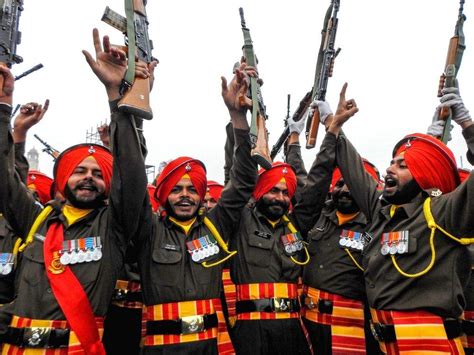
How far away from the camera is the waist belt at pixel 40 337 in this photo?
3.31 m

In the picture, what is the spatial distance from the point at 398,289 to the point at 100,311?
244 centimetres

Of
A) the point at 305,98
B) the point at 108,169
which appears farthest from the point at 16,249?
the point at 305,98

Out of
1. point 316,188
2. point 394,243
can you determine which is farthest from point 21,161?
point 394,243

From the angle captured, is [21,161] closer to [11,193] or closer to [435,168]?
[11,193]

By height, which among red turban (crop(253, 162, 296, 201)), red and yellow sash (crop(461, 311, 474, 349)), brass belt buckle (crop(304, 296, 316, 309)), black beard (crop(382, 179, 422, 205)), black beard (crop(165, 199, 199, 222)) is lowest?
red and yellow sash (crop(461, 311, 474, 349))

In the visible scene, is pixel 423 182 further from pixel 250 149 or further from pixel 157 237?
pixel 157 237

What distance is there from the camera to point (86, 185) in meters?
3.89

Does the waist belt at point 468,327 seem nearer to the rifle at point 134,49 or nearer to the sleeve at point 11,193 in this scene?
the rifle at point 134,49

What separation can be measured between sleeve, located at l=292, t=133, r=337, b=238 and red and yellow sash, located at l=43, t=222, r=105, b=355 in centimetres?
280

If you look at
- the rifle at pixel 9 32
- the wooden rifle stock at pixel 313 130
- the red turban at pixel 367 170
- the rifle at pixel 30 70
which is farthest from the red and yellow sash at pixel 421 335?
the rifle at pixel 30 70

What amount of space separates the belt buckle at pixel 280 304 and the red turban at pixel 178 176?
4.54 feet

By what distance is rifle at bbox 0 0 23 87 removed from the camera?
15.1 feet

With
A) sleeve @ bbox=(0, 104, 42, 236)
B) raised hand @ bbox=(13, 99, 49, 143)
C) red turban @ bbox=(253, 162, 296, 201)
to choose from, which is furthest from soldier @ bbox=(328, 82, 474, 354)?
raised hand @ bbox=(13, 99, 49, 143)

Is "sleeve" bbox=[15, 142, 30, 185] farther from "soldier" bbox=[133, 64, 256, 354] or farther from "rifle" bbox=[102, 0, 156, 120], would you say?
"rifle" bbox=[102, 0, 156, 120]
